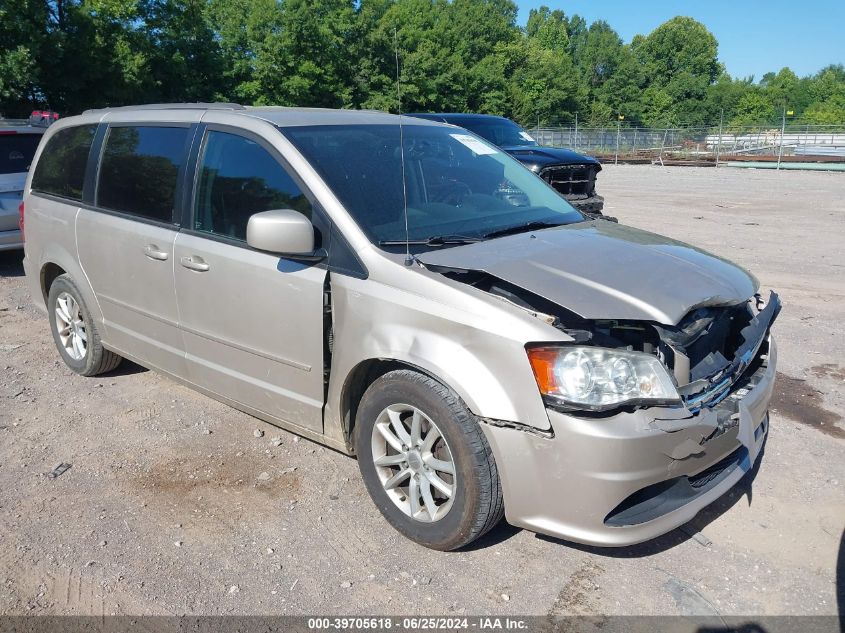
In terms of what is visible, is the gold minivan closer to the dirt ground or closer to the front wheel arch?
the front wheel arch

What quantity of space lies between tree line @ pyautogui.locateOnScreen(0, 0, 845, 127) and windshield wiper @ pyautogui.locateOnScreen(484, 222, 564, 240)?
260 cm

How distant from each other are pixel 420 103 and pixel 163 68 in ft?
71.7

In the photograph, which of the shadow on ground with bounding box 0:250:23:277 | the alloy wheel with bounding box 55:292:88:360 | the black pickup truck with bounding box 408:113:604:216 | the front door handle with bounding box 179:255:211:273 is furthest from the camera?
the black pickup truck with bounding box 408:113:604:216

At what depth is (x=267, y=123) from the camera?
3752mm

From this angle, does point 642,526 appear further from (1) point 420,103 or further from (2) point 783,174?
(1) point 420,103

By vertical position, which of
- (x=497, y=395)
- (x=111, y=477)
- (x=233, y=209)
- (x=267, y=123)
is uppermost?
(x=267, y=123)

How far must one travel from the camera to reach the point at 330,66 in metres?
41.4

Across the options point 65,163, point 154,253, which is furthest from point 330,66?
point 154,253

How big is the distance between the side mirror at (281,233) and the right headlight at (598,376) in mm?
1186

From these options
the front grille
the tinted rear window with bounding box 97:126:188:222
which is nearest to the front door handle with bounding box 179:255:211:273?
the tinted rear window with bounding box 97:126:188:222

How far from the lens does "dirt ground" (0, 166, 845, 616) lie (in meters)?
2.91

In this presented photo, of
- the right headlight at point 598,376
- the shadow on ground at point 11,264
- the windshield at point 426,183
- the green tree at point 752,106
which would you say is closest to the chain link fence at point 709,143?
the shadow on ground at point 11,264

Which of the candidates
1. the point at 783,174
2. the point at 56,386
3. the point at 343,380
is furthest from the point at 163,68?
the point at 343,380

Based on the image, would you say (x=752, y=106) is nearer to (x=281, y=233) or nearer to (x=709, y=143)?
(x=709, y=143)
